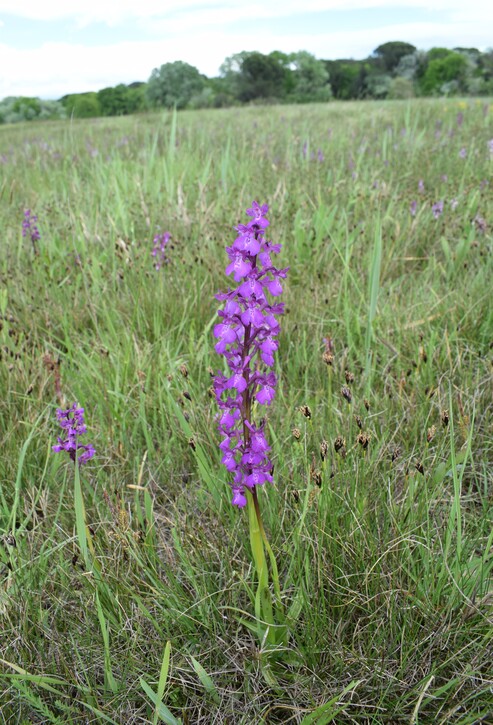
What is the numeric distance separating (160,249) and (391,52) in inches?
2648

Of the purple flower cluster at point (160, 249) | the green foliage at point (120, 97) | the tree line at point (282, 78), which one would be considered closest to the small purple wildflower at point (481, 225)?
the purple flower cluster at point (160, 249)

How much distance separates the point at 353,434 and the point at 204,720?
0.88 metres

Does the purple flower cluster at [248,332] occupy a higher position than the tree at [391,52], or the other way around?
the tree at [391,52]

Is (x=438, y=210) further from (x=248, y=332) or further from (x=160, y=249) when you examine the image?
(x=248, y=332)

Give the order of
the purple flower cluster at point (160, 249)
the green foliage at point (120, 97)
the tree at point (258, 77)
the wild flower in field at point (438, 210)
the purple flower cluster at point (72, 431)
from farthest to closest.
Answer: the tree at point (258, 77), the green foliage at point (120, 97), the wild flower in field at point (438, 210), the purple flower cluster at point (160, 249), the purple flower cluster at point (72, 431)

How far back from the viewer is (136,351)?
229 cm

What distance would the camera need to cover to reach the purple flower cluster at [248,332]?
1066 mm

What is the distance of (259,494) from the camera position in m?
1.56

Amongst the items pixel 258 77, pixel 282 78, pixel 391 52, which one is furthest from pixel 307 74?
pixel 391 52

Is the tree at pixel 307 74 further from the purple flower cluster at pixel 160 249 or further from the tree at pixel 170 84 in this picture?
the purple flower cluster at pixel 160 249

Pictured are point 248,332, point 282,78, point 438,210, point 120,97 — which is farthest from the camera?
point 282,78

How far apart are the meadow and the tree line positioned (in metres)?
27.8

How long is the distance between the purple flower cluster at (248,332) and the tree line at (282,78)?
29463 mm

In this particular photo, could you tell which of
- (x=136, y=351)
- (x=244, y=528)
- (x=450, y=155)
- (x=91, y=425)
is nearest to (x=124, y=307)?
(x=136, y=351)
